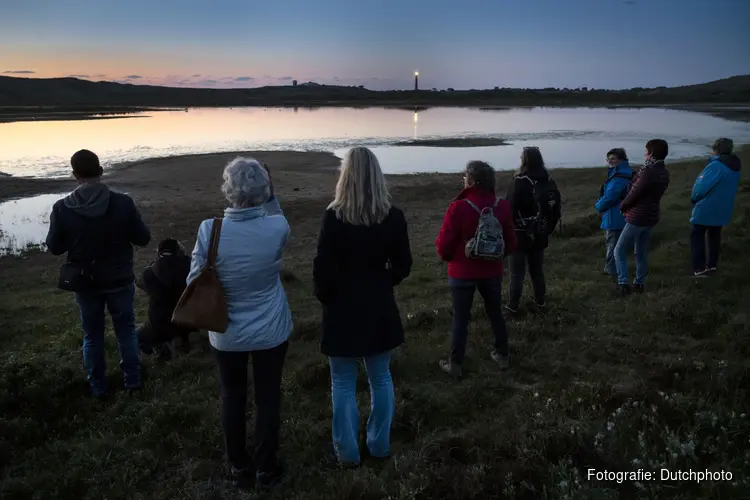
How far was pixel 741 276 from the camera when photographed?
24.1 ft

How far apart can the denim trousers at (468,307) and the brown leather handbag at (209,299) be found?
2357mm

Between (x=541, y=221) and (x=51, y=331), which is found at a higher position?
(x=541, y=221)

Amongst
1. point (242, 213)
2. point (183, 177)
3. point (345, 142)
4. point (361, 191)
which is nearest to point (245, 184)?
point (242, 213)

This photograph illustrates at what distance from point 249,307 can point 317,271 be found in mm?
463

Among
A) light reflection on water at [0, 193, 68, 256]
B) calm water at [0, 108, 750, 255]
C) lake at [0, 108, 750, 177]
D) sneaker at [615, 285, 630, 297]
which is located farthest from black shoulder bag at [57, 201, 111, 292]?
lake at [0, 108, 750, 177]

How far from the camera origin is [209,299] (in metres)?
3.16

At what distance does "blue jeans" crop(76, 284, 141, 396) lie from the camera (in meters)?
4.55

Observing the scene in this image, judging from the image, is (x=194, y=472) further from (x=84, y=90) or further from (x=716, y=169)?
(x=84, y=90)

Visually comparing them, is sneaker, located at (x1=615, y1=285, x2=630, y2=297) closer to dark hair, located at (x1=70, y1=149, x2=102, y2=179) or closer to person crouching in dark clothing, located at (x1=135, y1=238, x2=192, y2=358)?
person crouching in dark clothing, located at (x1=135, y1=238, x2=192, y2=358)

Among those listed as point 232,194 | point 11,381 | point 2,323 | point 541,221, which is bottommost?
point 2,323

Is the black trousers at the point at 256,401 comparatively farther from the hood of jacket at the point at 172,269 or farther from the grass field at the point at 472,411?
the hood of jacket at the point at 172,269

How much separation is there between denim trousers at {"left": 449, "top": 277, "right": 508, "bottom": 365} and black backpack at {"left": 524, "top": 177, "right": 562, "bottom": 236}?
1.26 meters

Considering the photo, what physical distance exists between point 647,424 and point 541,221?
2706 mm

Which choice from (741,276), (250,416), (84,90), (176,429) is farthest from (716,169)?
(84,90)
